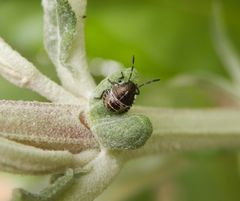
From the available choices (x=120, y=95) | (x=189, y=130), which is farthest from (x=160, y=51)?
(x=120, y=95)

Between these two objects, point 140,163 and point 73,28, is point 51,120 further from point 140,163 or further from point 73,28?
point 140,163

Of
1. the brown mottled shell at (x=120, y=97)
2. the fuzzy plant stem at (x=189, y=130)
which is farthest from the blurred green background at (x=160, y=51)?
the brown mottled shell at (x=120, y=97)

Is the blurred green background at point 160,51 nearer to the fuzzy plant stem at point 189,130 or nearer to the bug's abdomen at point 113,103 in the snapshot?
the fuzzy plant stem at point 189,130

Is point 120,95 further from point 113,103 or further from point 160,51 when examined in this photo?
point 160,51

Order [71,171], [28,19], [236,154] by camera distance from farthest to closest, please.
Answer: [28,19], [236,154], [71,171]

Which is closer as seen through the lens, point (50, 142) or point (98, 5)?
point (50, 142)

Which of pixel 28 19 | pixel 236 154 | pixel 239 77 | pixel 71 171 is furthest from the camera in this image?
pixel 28 19

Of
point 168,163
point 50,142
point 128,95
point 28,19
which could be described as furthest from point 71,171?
point 28,19
